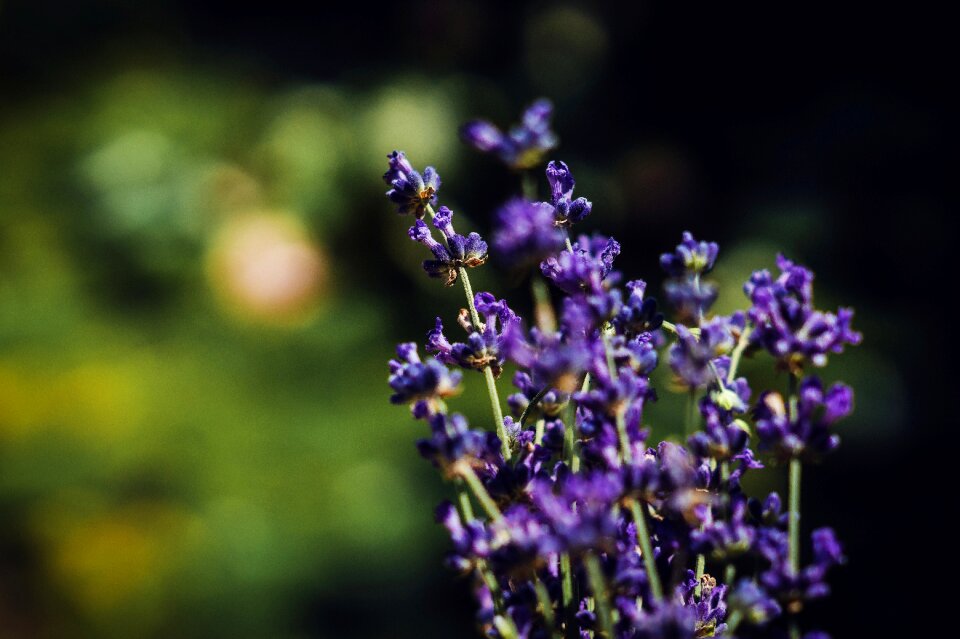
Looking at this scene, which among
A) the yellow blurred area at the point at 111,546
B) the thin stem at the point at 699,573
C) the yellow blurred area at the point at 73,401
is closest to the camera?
the thin stem at the point at 699,573

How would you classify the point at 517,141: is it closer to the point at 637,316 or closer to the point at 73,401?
the point at 637,316

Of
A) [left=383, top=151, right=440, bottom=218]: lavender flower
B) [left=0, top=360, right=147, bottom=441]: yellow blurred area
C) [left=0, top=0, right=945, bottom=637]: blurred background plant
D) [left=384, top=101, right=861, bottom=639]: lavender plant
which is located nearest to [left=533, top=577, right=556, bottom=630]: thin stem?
[left=384, top=101, right=861, bottom=639]: lavender plant

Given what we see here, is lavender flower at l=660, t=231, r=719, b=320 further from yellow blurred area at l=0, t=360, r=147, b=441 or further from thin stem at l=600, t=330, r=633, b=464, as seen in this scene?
yellow blurred area at l=0, t=360, r=147, b=441

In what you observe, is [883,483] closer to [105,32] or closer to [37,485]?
[37,485]

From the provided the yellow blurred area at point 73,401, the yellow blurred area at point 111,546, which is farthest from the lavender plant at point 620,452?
the yellow blurred area at point 73,401

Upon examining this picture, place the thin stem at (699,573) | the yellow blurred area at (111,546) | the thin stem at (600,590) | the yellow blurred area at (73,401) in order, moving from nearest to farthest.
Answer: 1. the thin stem at (600,590)
2. the thin stem at (699,573)
3. the yellow blurred area at (111,546)
4. the yellow blurred area at (73,401)

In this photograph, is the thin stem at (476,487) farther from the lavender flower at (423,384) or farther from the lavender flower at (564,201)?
the lavender flower at (564,201)
